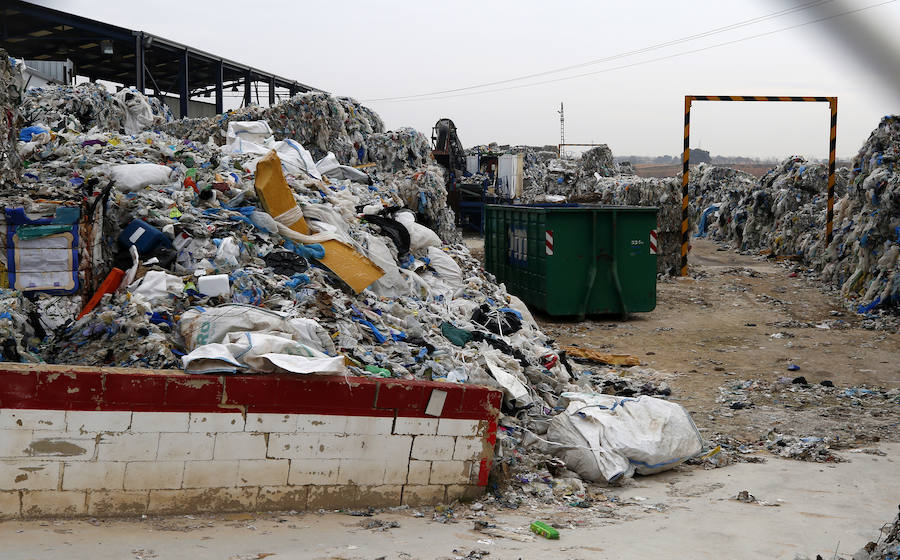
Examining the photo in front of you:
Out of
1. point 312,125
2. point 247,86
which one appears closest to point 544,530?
point 312,125

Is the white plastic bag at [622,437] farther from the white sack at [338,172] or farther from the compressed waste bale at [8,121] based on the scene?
the white sack at [338,172]

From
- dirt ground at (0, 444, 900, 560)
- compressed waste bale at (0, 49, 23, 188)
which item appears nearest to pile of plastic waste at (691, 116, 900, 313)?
dirt ground at (0, 444, 900, 560)

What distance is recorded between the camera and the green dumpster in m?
11.5

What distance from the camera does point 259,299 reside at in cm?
566

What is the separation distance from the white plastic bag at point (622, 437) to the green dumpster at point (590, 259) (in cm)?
561

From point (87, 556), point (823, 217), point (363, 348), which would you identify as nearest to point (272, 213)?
point (363, 348)

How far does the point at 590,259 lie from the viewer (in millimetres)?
11617

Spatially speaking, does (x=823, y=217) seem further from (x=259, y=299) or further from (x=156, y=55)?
(x=156, y=55)

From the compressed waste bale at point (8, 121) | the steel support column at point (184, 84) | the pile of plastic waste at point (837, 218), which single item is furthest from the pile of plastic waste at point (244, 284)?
the steel support column at point (184, 84)

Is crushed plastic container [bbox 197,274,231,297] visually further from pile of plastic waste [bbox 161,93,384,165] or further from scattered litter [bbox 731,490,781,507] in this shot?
pile of plastic waste [bbox 161,93,384,165]

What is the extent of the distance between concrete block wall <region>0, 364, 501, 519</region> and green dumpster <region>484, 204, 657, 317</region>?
21.8ft

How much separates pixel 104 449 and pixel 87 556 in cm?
71

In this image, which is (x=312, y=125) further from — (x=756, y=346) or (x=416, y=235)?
(x=756, y=346)

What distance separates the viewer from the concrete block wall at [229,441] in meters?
3.97
